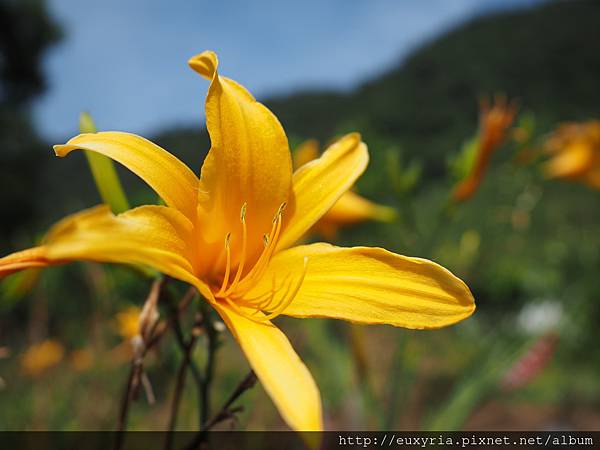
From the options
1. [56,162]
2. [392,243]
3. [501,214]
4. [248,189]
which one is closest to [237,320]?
[248,189]

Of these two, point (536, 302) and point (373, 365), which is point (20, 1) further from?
point (536, 302)

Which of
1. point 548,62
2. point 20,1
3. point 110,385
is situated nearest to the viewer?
point 110,385

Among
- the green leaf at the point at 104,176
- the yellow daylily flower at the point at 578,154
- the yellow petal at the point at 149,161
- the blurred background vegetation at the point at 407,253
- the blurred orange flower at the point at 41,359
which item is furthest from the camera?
the blurred orange flower at the point at 41,359

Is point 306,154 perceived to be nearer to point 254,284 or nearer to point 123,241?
point 254,284

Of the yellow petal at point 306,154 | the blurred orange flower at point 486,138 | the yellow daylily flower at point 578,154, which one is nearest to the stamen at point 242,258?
the yellow petal at point 306,154

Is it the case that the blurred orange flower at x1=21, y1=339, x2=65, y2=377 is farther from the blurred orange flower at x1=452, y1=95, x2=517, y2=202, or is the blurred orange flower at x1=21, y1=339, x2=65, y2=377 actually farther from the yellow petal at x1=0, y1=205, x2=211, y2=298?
the yellow petal at x1=0, y1=205, x2=211, y2=298

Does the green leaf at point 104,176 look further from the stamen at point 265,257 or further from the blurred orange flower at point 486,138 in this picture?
the blurred orange flower at point 486,138
